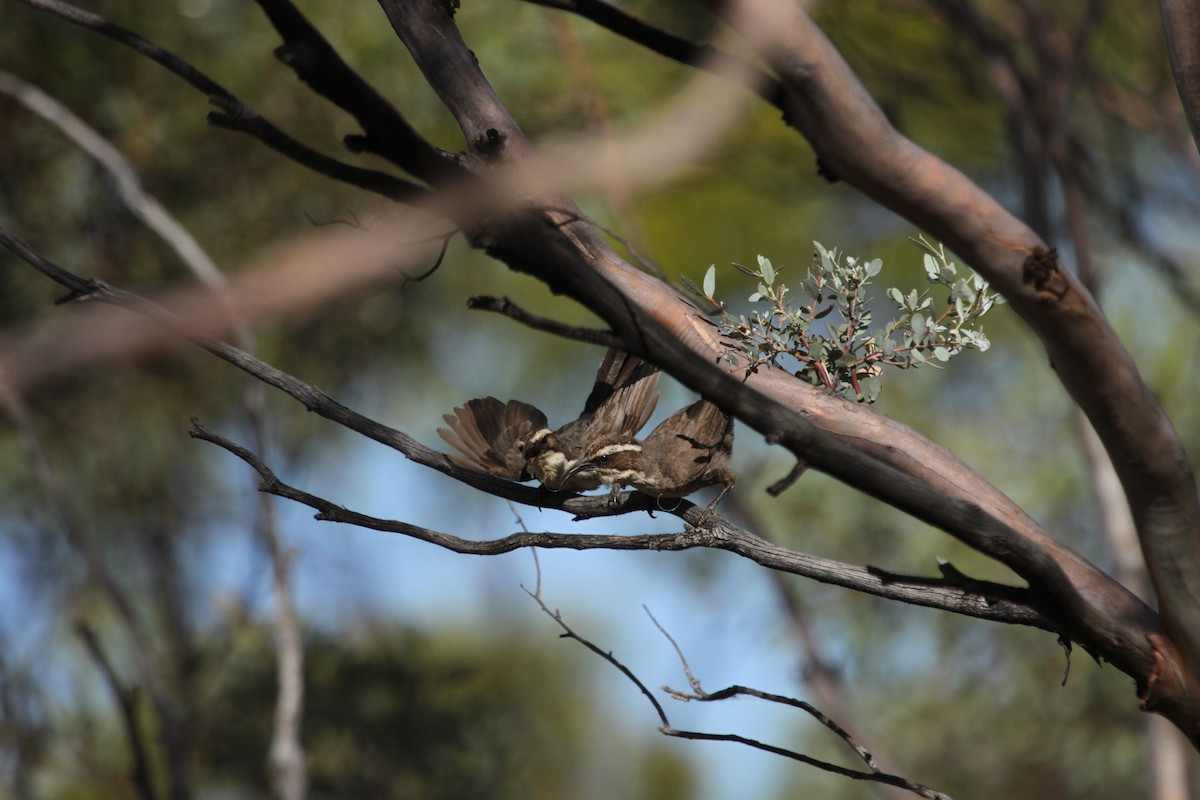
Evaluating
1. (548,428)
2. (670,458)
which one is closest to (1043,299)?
(670,458)

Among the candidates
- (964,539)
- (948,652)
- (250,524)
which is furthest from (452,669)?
(964,539)

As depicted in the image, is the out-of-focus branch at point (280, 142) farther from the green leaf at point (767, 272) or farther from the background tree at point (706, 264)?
the background tree at point (706, 264)

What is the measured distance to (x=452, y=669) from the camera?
3.90 metres

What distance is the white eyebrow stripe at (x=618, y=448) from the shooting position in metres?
1.99

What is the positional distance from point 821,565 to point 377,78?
361cm

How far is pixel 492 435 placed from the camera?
1.96m

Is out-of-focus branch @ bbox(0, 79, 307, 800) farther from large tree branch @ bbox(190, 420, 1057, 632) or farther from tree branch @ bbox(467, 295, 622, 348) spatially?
tree branch @ bbox(467, 295, 622, 348)

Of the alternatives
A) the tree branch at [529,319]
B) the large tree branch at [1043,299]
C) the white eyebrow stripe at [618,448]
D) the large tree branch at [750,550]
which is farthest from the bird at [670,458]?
the tree branch at [529,319]

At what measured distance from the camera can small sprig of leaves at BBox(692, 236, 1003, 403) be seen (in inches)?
56.7

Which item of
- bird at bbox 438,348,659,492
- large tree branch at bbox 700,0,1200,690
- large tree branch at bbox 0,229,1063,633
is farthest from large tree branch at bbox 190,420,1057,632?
bird at bbox 438,348,659,492

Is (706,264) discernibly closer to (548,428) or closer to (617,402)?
(617,402)

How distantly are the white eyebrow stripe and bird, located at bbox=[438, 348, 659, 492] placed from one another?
0.11ft

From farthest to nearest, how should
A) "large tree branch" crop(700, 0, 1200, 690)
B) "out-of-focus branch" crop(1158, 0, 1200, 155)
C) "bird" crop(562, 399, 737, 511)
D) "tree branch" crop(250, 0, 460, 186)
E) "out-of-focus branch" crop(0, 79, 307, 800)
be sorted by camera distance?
"out-of-focus branch" crop(0, 79, 307, 800)
"bird" crop(562, 399, 737, 511)
"out-of-focus branch" crop(1158, 0, 1200, 155)
"large tree branch" crop(700, 0, 1200, 690)
"tree branch" crop(250, 0, 460, 186)

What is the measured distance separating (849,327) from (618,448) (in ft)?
2.18
